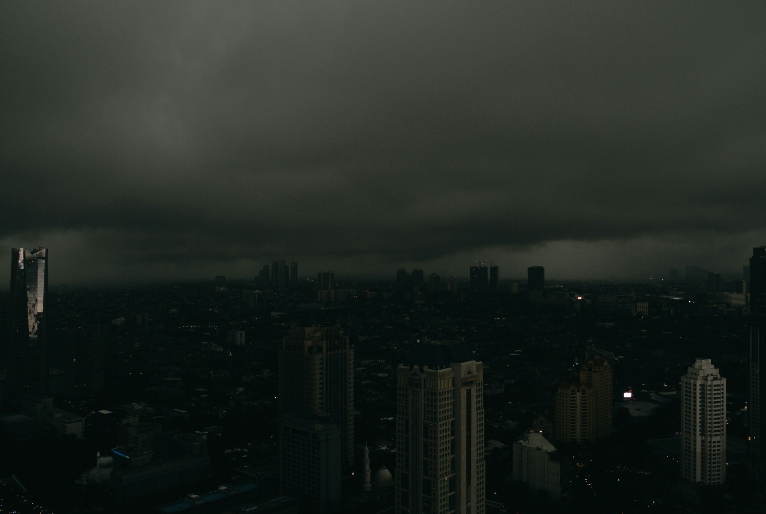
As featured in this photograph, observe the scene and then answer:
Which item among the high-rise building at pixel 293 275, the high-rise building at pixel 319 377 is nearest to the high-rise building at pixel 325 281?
the high-rise building at pixel 293 275

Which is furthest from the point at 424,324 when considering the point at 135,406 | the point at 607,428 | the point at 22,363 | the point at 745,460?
the point at 22,363

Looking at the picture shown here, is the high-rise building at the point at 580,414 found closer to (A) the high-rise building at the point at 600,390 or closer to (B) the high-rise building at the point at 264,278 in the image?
(A) the high-rise building at the point at 600,390

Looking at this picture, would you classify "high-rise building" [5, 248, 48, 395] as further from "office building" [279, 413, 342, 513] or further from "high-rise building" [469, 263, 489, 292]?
"high-rise building" [469, 263, 489, 292]

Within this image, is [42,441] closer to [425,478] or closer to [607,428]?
[425,478]

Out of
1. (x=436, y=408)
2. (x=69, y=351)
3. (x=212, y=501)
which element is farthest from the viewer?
(x=69, y=351)

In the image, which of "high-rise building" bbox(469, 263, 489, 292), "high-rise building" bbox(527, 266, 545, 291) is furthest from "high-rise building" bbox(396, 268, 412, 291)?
"high-rise building" bbox(527, 266, 545, 291)
